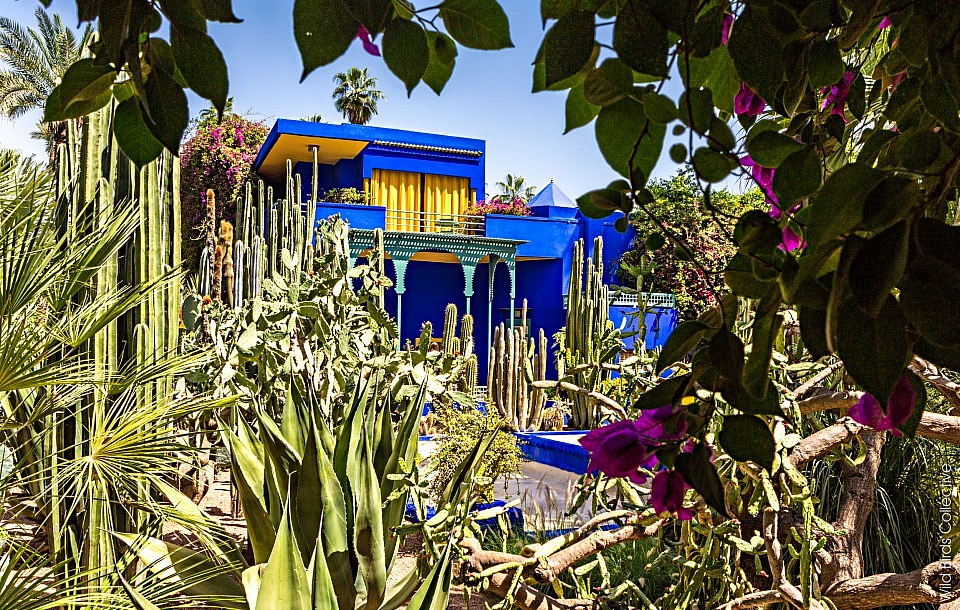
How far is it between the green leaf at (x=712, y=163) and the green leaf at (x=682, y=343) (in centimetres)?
9

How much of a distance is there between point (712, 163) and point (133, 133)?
1.23ft

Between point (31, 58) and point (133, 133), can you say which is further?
point (31, 58)

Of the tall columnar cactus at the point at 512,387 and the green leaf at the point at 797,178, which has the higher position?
the green leaf at the point at 797,178

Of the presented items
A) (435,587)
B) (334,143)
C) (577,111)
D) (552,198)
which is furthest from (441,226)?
(577,111)

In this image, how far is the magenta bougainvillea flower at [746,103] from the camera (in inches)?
24.5

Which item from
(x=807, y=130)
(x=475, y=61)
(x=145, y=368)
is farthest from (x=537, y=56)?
(x=145, y=368)

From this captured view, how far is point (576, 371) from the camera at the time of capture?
209 cm

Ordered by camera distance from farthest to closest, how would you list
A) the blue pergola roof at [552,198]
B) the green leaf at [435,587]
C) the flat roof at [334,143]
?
the blue pergola roof at [552,198], the flat roof at [334,143], the green leaf at [435,587]

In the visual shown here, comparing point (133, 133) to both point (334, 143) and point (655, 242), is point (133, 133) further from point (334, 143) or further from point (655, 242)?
point (334, 143)

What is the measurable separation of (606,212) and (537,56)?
0.38 feet

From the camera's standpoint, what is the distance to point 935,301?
0.28m

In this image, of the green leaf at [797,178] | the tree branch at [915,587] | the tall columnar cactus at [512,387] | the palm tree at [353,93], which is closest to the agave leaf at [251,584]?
the tree branch at [915,587]

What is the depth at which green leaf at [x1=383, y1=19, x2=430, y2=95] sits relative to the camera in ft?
1.40

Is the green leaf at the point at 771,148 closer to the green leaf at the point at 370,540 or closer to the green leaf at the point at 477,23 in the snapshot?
the green leaf at the point at 477,23
